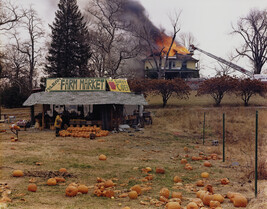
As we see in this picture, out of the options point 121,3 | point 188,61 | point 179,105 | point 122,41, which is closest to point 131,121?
point 179,105

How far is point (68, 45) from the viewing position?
4431 centimetres

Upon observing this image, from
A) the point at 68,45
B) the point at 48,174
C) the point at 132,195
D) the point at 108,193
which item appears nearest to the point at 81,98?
the point at 48,174

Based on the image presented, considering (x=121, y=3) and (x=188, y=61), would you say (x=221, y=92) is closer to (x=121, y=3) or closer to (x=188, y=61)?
(x=121, y=3)

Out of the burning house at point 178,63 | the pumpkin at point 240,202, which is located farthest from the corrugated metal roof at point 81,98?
the burning house at point 178,63

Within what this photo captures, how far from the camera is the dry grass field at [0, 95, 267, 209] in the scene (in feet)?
24.8

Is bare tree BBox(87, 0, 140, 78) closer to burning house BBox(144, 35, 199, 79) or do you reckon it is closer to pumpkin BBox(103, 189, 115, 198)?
burning house BBox(144, 35, 199, 79)

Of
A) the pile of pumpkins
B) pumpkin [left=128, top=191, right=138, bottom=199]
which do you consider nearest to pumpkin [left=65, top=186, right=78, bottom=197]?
pumpkin [left=128, top=191, right=138, bottom=199]

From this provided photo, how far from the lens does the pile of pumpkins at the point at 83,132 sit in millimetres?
20013

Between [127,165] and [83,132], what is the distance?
917 cm

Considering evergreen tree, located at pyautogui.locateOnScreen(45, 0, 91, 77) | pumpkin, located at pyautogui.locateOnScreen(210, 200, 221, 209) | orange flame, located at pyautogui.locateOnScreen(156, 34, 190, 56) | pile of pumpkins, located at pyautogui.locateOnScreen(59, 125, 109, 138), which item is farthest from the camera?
orange flame, located at pyautogui.locateOnScreen(156, 34, 190, 56)

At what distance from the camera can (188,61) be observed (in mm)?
59656

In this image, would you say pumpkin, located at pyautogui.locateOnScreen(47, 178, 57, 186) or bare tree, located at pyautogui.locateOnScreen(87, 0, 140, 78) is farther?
bare tree, located at pyautogui.locateOnScreen(87, 0, 140, 78)

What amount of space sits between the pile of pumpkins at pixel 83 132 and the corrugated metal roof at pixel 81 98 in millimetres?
2112

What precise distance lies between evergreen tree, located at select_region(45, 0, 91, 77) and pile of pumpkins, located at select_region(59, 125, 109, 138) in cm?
2350
